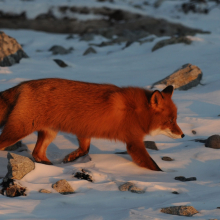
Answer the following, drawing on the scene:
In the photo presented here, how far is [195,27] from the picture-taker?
84.7 ft

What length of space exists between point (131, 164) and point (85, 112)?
A: 1.10m

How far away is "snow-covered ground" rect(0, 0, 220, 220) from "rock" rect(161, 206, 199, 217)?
2.6 inches

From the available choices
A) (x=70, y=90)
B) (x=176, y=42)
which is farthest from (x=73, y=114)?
(x=176, y=42)

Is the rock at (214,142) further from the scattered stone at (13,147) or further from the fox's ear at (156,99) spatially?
the scattered stone at (13,147)

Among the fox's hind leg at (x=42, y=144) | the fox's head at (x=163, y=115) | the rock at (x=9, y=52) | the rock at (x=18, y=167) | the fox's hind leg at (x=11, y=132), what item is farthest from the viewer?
the rock at (x=9, y=52)

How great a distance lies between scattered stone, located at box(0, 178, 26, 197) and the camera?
388 cm

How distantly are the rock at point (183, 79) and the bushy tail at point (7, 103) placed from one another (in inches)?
206

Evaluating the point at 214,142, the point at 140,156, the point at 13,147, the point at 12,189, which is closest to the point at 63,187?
the point at 12,189

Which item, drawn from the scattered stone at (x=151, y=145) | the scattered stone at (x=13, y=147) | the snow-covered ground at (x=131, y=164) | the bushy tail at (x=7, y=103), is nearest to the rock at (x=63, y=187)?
the snow-covered ground at (x=131, y=164)

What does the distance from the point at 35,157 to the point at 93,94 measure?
149 cm

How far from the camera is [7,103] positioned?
Answer: 5.20 metres

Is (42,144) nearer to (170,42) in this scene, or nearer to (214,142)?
(214,142)

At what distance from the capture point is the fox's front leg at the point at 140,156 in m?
5.18

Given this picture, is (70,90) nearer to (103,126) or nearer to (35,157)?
(103,126)
